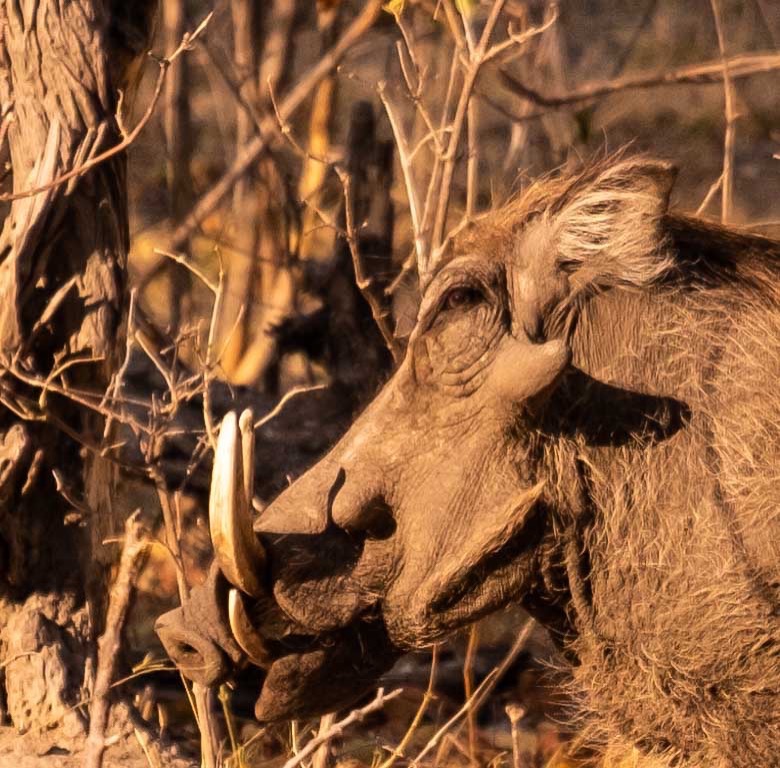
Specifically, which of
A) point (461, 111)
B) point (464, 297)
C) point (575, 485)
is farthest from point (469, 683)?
point (464, 297)

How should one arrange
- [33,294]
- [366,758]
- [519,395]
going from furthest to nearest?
1. [366,758]
2. [33,294]
3. [519,395]

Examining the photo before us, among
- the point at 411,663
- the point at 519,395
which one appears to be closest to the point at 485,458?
the point at 519,395

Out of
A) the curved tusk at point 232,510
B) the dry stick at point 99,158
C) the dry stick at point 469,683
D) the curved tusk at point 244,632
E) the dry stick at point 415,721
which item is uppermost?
the dry stick at point 99,158

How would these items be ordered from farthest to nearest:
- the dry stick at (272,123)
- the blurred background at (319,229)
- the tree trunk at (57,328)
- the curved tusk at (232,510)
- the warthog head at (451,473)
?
the dry stick at (272,123), the blurred background at (319,229), the tree trunk at (57,328), the warthog head at (451,473), the curved tusk at (232,510)

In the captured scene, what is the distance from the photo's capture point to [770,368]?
2916mm

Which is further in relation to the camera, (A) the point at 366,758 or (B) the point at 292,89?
(B) the point at 292,89

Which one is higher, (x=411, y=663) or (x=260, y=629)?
(x=260, y=629)

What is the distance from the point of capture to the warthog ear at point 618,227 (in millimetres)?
2816

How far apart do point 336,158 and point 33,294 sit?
2146mm

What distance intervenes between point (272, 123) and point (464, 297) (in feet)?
10.0

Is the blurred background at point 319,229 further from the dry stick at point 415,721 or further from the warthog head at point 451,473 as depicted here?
the warthog head at point 451,473

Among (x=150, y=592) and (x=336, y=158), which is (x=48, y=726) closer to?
(x=150, y=592)

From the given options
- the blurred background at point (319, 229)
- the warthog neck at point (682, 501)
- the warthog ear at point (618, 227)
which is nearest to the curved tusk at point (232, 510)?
the warthog neck at point (682, 501)

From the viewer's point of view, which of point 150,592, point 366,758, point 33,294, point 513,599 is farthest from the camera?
point 150,592
